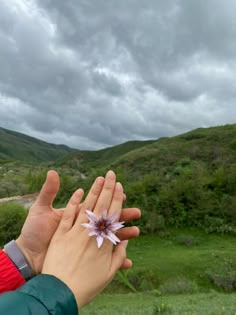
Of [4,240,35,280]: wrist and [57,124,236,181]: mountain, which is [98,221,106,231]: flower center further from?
[57,124,236,181]: mountain

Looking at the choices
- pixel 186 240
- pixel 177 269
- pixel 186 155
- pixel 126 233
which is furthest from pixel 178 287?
pixel 186 155

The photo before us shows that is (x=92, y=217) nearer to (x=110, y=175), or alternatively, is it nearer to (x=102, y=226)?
(x=102, y=226)

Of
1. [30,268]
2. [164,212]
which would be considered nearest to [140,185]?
[164,212]

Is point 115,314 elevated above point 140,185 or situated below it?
below

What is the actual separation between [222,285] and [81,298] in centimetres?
1747

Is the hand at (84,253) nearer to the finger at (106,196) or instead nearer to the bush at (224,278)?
the finger at (106,196)

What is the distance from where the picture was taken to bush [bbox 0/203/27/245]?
24.7 meters

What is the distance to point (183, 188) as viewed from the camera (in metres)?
24.9

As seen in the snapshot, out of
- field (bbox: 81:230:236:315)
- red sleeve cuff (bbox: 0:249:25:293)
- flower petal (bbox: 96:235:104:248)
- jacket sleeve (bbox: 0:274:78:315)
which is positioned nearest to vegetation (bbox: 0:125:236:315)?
field (bbox: 81:230:236:315)

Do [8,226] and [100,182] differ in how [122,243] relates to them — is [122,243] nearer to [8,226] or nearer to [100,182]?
[100,182]

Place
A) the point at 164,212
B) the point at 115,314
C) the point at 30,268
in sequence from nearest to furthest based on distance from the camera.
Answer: the point at 30,268 < the point at 115,314 < the point at 164,212

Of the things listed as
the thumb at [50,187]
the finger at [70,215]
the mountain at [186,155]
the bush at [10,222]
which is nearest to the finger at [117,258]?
the finger at [70,215]

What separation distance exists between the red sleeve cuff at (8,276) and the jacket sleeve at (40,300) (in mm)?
483

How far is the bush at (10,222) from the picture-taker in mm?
24728
